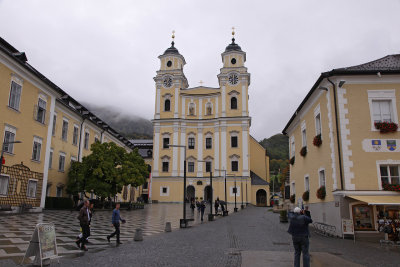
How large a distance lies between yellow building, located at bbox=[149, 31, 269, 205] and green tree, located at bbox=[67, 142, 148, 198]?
2621cm

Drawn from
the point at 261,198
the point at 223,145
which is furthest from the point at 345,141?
the point at 261,198

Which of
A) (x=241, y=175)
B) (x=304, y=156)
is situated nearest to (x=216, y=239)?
(x=304, y=156)

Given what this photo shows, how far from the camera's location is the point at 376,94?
1747 cm

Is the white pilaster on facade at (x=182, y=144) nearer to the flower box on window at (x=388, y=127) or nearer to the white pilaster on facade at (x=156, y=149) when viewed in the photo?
the white pilaster on facade at (x=156, y=149)

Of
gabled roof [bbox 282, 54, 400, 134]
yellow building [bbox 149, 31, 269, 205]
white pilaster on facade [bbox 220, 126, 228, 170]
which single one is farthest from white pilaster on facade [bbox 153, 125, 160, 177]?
gabled roof [bbox 282, 54, 400, 134]

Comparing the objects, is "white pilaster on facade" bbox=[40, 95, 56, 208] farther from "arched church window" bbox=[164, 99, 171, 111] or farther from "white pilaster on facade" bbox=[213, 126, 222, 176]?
"white pilaster on facade" bbox=[213, 126, 222, 176]

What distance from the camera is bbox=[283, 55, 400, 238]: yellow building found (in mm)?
16062

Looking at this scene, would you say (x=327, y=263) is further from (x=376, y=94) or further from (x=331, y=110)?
(x=376, y=94)

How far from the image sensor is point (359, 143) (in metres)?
16.9

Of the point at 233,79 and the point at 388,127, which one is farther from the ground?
the point at 233,79

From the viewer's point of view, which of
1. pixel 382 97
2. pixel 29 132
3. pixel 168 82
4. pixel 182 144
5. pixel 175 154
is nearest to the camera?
pixel 382 97

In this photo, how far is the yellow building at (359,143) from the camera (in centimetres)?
1606

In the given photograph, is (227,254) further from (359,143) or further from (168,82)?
(168,82)

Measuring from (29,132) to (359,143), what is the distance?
2380 cm
